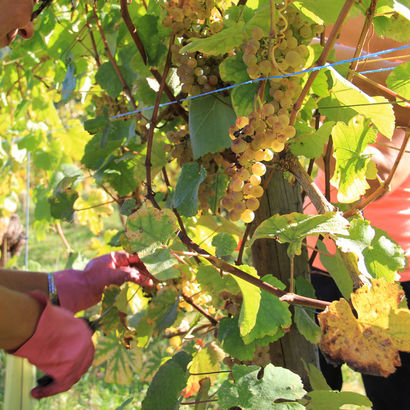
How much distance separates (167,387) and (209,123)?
1.62 feet

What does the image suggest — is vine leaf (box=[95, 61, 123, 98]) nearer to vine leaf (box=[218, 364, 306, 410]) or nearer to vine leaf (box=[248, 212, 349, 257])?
vine leaf (box=[248, 212, 349, 257])

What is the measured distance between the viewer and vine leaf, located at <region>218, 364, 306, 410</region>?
73cm

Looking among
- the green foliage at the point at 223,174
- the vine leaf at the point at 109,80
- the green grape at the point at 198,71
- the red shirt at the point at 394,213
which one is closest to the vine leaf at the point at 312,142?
the green foliage at the point at 223,174

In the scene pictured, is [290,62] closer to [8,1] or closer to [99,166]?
[99,166]

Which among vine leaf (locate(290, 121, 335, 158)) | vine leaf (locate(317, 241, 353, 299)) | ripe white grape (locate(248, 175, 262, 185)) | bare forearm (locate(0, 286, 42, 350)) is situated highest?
vine leaf (locate(290, 121, 335, 158))

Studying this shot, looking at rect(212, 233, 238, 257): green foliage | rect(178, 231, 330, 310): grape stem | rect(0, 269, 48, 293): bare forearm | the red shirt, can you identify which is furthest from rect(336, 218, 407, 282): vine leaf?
rect(0, 269, 48, 293): bare forearm

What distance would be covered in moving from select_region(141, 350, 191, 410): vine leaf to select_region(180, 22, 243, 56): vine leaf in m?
0.57

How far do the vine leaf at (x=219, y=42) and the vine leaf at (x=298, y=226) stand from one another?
274 mm

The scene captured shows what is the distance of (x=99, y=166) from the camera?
1.27 metres

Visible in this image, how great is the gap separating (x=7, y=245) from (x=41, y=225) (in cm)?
181

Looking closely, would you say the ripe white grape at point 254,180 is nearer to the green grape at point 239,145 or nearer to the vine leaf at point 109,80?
the green grape at point 239,145

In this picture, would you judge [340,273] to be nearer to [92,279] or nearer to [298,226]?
[298,226]

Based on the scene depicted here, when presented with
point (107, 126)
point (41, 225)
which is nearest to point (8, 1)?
point (107, 126)

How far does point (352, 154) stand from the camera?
0.84 metres
